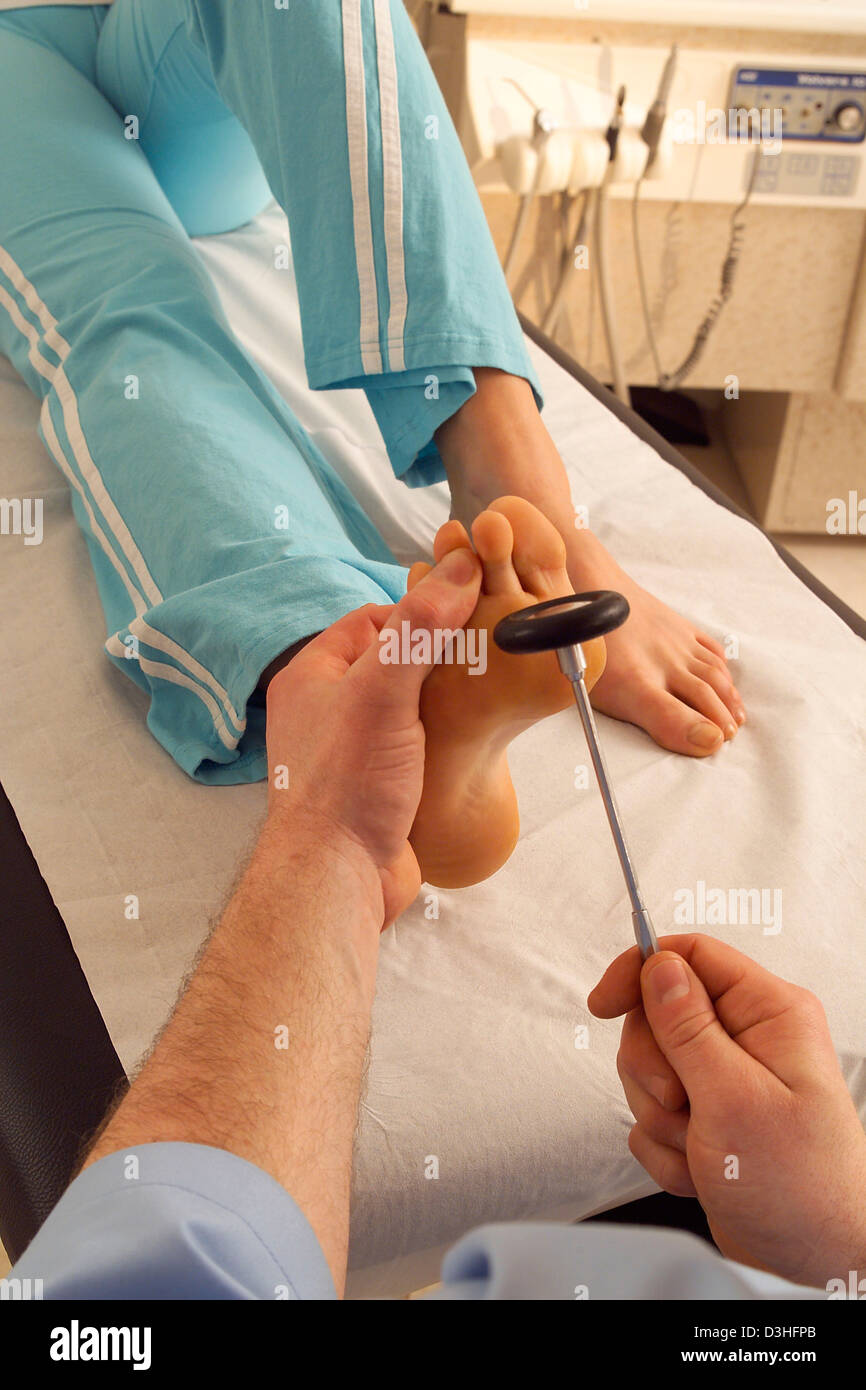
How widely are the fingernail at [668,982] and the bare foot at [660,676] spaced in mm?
274

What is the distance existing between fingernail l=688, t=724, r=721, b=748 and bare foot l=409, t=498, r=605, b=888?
0.57ft

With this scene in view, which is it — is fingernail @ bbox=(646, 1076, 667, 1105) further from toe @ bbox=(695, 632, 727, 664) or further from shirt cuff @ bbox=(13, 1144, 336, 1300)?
toe @ bbox=(695, 632, 727, 664)

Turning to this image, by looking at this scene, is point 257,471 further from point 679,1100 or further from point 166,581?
point 679,1100

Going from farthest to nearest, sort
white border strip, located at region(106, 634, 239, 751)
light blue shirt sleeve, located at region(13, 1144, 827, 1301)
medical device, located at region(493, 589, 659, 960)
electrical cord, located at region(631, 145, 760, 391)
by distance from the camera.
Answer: electrical cord, located at region(631, 145, 760, 391) < white border strip, located at region(106, 634, 239, 751) < medical device, located at region(493, 589, 659, 960) < light blue shirt sleeve, located at region(13, 1144, 827, 1301)

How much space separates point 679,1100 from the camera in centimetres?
50

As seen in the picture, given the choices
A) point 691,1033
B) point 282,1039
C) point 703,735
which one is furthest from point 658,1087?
point 703,735

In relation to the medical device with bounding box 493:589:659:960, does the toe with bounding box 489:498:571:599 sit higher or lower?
higher

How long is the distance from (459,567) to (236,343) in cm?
38

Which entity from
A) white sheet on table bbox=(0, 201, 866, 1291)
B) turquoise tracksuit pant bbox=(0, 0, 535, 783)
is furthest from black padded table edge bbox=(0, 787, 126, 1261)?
turquoise tracksuit pant bbox=(0, 0, 535, 783)

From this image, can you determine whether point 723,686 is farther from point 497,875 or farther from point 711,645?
point 497,875

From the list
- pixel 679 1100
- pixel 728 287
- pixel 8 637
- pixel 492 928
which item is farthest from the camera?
pixel 728 287

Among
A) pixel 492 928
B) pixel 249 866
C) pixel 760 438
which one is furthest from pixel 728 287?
pixel 249 866

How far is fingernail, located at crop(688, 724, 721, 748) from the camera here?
0.74 metres
